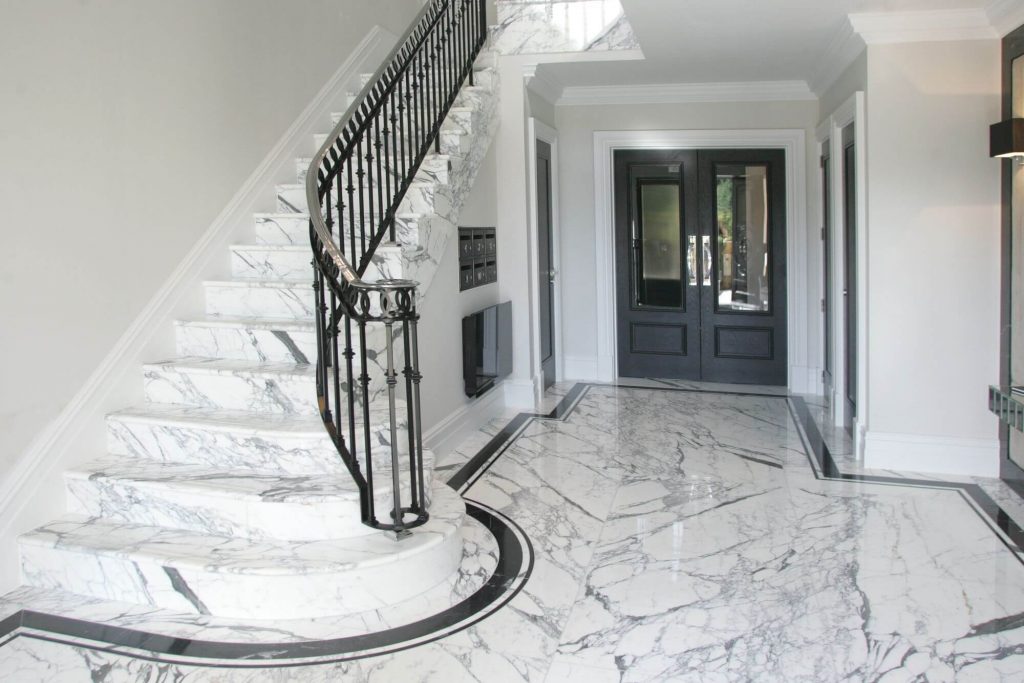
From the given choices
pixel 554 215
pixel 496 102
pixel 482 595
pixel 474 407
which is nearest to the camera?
pixel 482 595

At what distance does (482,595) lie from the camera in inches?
131

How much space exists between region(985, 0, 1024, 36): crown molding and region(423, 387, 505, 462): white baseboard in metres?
3.65

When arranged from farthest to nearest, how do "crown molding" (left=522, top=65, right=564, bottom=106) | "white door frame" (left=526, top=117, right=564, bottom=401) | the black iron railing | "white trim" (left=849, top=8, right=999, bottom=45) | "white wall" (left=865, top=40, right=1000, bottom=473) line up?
"white door frame" (left=526, top=117, right=564, bottom=401)
"crown molding" (left=522, top=65, right=564, bottom=106)
"white wall" (left=865, top=40, right=1000, bottom=473)
"white trim" (left=849, top=8, right=999, bottom=45)
the black iron railing

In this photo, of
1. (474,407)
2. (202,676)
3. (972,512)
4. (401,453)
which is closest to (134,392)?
(401,453)

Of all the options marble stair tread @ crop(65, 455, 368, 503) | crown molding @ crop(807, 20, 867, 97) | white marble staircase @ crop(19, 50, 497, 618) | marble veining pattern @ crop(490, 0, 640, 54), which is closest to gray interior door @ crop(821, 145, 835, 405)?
crown molding @ crop(807, 20, 867, 97)

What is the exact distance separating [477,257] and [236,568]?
3.28 metres

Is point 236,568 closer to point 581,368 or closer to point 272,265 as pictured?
point 272,265

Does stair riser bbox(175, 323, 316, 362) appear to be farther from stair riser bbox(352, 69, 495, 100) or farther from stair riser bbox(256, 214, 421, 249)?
stair riser bbox(352, 69, 495, 100)

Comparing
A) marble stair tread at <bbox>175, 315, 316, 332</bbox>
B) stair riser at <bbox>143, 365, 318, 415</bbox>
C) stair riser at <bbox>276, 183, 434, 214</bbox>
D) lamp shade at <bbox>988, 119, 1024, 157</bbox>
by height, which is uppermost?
lamp shade at <bbox>988, 119, 1024, 157</bbox>

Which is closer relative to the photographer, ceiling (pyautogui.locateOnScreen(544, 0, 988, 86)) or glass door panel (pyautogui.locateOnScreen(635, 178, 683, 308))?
ceiling (pyautogui.locateOnScreen(544, 0, 988, 86))

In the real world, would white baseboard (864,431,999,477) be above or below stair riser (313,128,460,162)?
below

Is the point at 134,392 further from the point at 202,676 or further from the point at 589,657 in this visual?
the point at 589,657

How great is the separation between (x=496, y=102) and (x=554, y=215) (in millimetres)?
1436

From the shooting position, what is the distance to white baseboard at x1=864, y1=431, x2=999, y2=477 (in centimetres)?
480
